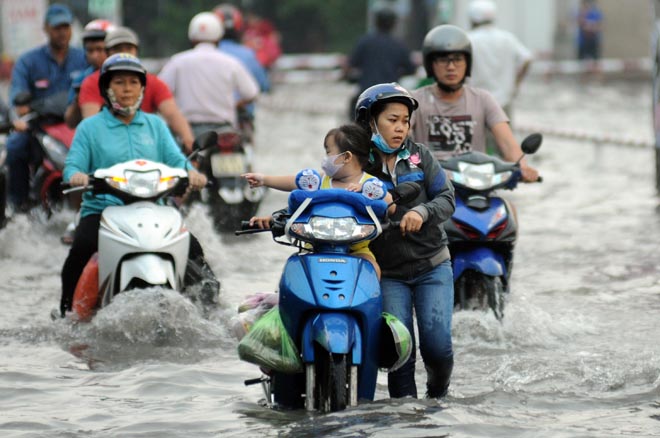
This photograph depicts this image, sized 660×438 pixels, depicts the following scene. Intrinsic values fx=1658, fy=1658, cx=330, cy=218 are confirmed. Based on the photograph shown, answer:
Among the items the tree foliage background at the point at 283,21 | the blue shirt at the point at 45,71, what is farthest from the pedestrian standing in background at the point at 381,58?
the tree foliage background at the point at 283,21

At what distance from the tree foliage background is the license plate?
28.6 meters

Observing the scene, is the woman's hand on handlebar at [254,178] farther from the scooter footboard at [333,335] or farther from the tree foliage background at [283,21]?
the tree foliage background at [283,21]

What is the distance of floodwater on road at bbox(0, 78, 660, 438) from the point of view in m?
7.41

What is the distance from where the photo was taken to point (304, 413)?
23.8 feet

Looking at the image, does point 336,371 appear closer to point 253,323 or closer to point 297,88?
point 253,323

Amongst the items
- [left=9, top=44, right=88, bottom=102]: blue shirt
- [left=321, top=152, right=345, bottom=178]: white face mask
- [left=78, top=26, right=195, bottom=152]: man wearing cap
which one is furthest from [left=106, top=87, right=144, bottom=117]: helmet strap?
[left=9, top=44, right=88, bottom=102]: blue shirt

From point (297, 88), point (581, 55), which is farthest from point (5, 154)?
point (581, 55)

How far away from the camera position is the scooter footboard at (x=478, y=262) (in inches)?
372

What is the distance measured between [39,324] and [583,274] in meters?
4.26

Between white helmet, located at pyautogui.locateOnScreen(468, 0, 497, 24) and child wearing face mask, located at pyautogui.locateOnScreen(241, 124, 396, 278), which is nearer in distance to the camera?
child wearing face mask, located at pyautogui.locateOnScreen(241, 124, 396, 278)

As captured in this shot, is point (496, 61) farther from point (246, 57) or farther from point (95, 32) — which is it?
point (95, 32)

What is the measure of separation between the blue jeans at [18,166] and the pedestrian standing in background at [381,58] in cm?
579

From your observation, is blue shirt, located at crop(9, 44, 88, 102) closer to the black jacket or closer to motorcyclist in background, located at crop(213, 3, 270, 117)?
motorcyclist in background, located at crop(213, 3, 270, 117)

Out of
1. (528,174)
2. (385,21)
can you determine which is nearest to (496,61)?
(385,21)
